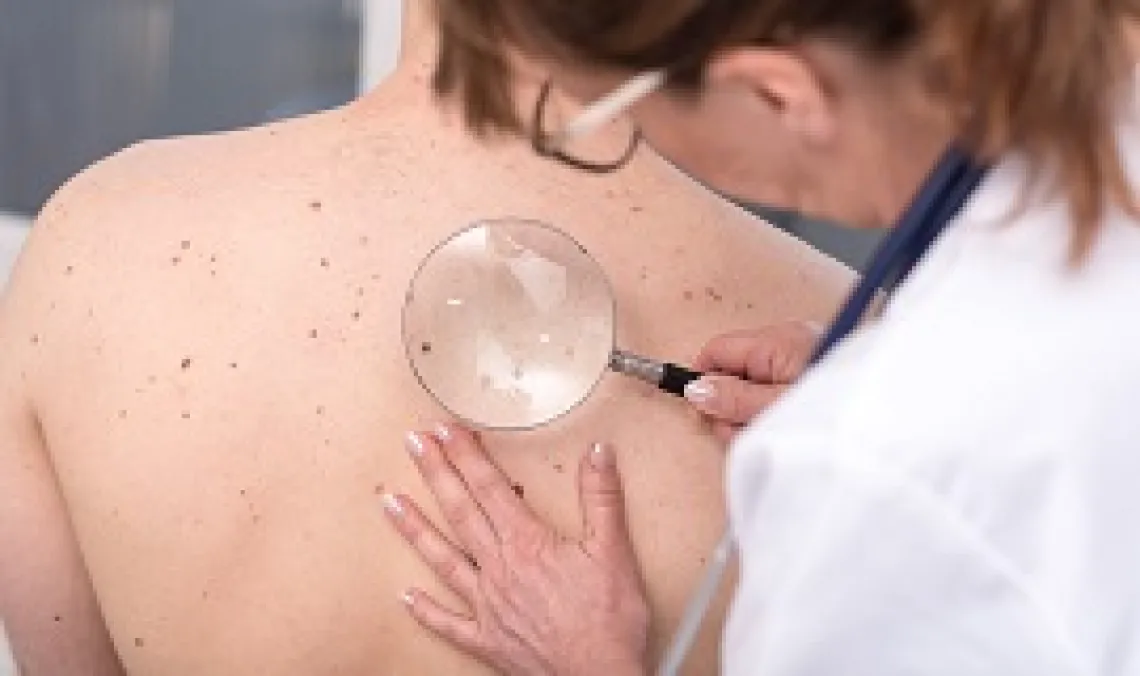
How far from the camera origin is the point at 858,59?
65cm

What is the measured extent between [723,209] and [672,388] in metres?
0.12

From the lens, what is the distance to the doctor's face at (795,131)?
2.14ft

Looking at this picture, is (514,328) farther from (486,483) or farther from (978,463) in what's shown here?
(978,463)

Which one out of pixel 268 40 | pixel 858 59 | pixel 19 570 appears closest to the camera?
pixel 858 59

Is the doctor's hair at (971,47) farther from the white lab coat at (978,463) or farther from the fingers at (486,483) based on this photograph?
the fingers at (486,483)

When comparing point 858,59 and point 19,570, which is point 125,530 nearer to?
point 19,570

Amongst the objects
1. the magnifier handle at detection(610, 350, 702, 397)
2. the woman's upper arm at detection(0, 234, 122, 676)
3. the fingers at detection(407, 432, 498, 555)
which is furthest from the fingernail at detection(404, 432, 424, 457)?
the woman's upper arm at detection(0, 234, 122, 676)

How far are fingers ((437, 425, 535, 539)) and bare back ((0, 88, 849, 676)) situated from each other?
0.01 m

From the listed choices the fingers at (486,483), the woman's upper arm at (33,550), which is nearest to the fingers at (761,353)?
the fingers at (486,483)

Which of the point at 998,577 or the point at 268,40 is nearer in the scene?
the point at 998,577

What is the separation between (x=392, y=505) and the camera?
944 millimetres

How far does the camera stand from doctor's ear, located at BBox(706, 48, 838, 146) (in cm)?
64

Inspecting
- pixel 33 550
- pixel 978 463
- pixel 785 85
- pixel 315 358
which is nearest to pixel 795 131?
pixel 785 85

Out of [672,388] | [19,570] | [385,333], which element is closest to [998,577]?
[672,388]
